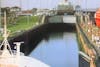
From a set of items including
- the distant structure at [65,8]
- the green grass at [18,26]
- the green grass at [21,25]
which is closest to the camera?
the green grass at [18,26]

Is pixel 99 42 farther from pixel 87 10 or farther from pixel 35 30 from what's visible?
pixel 87 10

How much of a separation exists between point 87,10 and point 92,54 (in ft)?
195

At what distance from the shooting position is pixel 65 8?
83.0 metres

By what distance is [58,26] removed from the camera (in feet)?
247

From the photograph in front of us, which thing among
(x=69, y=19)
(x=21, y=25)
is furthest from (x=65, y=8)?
(x=21, y=25)

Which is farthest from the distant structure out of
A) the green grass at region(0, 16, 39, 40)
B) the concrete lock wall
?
the green grass at region(0, 16, 39, 40)

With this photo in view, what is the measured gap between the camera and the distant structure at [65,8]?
79869mm

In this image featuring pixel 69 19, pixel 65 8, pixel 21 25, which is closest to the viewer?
pixel 21 25

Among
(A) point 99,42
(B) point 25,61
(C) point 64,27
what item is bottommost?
(C) point 64,27

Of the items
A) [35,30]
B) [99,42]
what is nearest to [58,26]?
[35,30]

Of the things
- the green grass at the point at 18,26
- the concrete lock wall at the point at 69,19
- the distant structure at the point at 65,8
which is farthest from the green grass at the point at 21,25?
the distant structure at the point at 65,8

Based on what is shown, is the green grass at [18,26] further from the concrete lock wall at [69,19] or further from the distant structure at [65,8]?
the distant structure at [65,8]

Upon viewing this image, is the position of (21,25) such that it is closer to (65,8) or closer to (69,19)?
(69,19)

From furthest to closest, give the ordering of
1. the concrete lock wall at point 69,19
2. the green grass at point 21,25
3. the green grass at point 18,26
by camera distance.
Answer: the concrete lock wall at point 69,19 < the green grass at point 21,25 < the green grass at point 18,26
